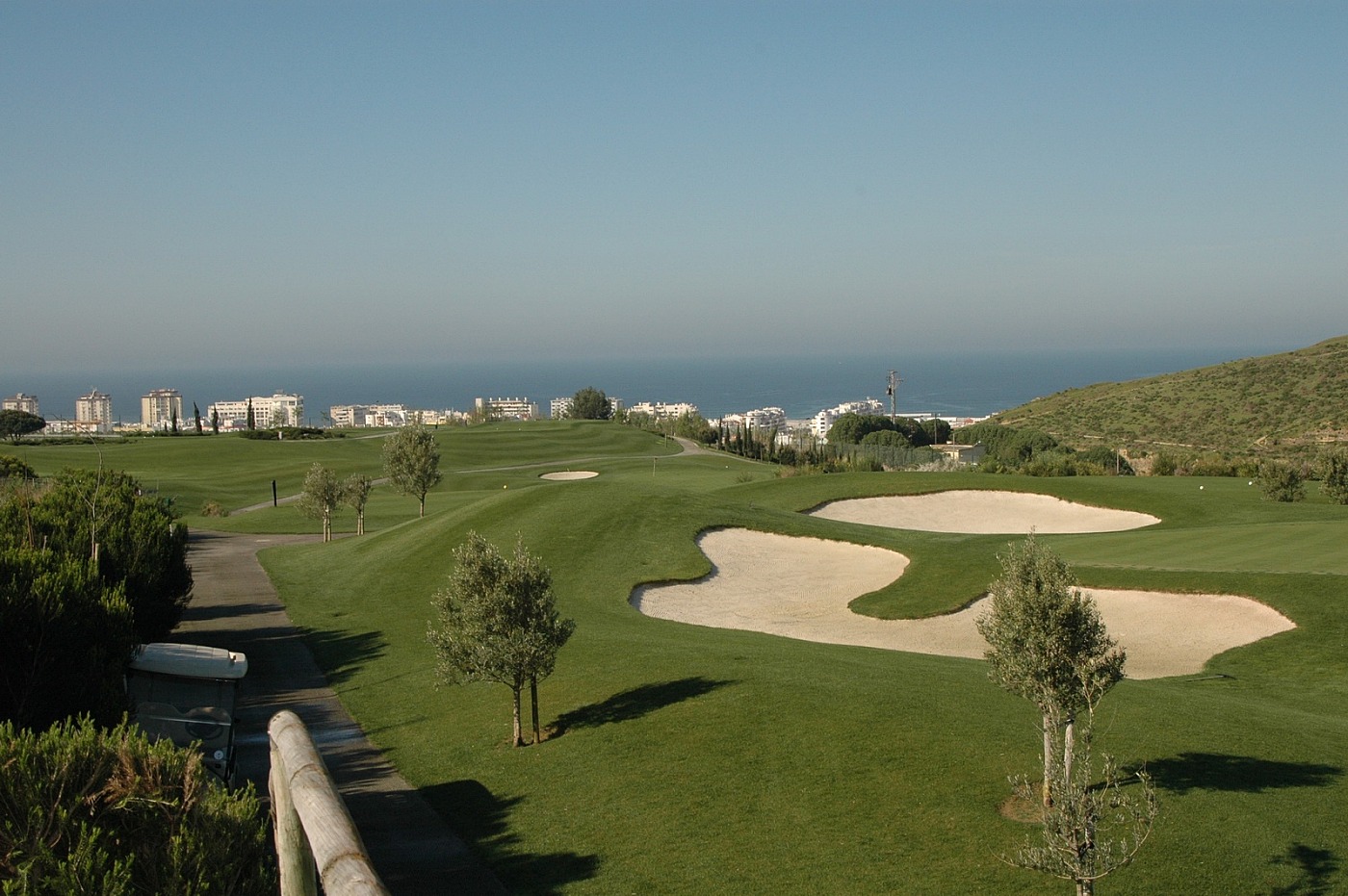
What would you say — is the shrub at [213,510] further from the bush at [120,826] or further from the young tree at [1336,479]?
the bush at [120,826]

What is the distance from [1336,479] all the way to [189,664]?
4326 centimetres

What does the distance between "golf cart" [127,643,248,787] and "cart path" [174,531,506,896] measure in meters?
1.55

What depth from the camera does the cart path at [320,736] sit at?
13.2 meters

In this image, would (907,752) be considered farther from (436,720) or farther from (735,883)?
(436,720)

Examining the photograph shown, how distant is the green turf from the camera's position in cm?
1245

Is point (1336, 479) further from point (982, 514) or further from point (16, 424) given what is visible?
point (16, 424)

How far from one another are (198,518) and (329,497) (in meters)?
14.1

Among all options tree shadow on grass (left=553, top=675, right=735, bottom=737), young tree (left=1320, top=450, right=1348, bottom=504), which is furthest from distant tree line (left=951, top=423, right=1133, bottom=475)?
tree shadow on grass (left=553, top=675, right=735, bottom=737)

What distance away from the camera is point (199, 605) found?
3194 centimetres

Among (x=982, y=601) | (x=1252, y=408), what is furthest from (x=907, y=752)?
(x=1252, y=408)

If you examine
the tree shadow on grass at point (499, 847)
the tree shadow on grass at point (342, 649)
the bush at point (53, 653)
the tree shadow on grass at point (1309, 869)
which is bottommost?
the tree shadow on grass at point (499, 847)

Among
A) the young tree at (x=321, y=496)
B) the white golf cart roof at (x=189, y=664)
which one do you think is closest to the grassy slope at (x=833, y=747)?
the white golf cart roof at (x=189, y=664)

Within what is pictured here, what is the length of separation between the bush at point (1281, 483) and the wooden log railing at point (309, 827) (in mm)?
44789

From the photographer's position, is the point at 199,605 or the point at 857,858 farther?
the point at 199,605
